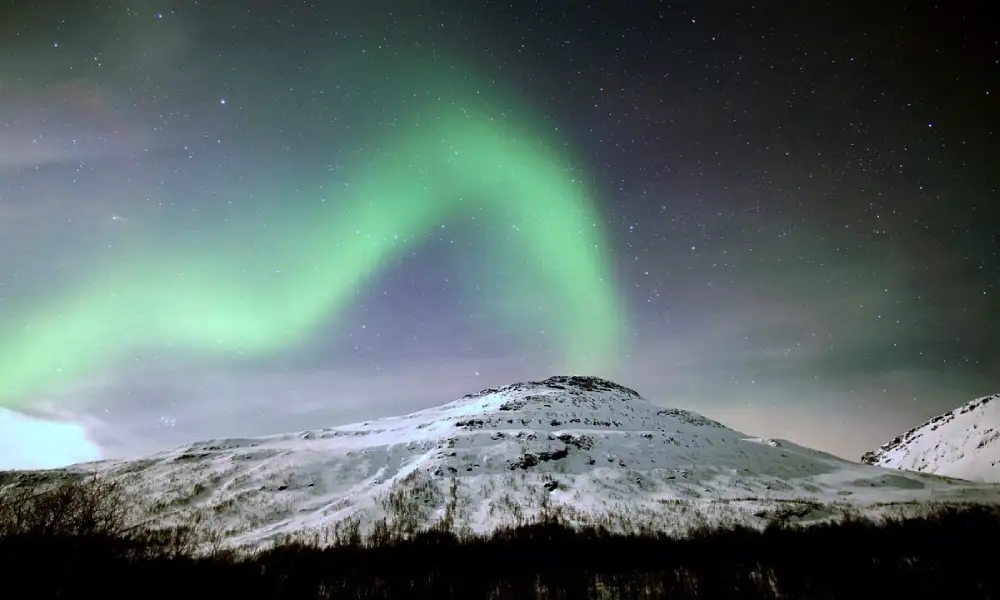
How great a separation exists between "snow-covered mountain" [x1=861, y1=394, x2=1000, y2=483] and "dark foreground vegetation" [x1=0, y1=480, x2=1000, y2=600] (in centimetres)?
7157

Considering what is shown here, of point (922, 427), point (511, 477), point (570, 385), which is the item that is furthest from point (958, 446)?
point (511, 477)

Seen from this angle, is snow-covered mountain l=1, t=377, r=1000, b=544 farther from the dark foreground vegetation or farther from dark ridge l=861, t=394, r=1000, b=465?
dark ridge l=861, t=394, r=1000, b=465

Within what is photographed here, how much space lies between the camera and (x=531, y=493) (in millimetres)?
43219

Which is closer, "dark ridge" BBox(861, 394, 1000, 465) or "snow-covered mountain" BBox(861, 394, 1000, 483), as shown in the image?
"snow-covered mountain" BBox(861, 394, 1000, 483)

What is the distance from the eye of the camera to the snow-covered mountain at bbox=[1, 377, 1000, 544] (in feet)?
121

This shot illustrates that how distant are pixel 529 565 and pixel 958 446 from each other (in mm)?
107733

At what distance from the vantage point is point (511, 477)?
47281mm

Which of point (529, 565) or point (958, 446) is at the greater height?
point (958, 446)

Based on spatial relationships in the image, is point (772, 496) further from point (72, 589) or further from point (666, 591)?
point (72, 589)

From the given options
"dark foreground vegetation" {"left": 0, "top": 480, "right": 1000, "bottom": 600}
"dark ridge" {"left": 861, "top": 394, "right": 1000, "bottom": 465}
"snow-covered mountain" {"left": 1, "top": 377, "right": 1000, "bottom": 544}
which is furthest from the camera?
"dark ridge" {"left": 861, "top": 394, "right": 1000, "bottom": 465}

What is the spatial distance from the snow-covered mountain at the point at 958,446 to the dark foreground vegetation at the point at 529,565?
235ft

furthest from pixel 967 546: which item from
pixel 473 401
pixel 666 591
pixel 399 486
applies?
pixel 473 401

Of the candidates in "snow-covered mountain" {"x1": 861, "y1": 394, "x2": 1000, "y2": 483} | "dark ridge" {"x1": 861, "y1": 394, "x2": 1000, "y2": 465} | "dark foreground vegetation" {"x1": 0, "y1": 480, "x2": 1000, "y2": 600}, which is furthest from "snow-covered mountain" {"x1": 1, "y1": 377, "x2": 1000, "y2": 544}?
"dark ridge" {"x1": 861, "y1": 394, "x2": 1000, "y2": 465}

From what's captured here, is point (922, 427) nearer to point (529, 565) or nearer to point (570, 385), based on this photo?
point (570, 385)
